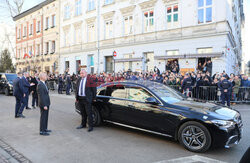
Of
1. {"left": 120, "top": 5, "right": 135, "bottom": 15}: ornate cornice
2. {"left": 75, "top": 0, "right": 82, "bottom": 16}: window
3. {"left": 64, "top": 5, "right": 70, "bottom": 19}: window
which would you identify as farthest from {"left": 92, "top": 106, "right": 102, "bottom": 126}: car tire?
{"left": 64, "top": 5, "right": 70, "bottom": 19}: window

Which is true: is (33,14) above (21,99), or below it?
above

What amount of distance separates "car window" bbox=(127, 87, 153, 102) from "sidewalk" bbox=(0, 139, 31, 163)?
295 centimetres

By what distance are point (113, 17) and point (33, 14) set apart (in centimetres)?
2331

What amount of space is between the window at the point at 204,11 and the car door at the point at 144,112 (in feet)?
46.2

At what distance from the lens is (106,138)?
5.32 m

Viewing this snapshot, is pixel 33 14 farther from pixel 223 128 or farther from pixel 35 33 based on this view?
pixel 223 128

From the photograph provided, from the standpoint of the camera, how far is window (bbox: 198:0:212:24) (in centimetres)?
1672

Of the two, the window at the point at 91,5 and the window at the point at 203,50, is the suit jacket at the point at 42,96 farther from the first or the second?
the window at the point at 91,5

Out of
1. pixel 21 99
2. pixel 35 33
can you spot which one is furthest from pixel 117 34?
pixel 35 33

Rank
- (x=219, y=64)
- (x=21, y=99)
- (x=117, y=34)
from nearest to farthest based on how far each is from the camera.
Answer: (x=21, y=99), (x=219, y=64), (x=117, y=34)

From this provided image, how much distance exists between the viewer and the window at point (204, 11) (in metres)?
16.7

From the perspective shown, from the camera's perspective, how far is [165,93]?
215 inches

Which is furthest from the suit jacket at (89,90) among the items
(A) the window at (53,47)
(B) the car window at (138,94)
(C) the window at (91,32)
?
(A) the window at (53,47)

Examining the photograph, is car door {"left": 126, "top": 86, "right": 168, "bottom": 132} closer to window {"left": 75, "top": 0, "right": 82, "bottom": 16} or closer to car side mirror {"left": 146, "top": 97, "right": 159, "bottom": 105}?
car side mirror {"left": 146, "top": 97, "right": 159, "bottom": 105}
